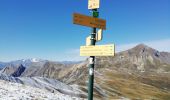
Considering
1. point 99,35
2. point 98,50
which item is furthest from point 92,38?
point 98,50

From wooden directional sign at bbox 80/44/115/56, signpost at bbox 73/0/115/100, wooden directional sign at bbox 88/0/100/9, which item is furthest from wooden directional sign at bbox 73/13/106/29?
wooden directional sign at bbox 80/44/115/56

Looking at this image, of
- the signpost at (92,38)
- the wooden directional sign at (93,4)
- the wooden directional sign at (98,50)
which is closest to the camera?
the wooden directional sign at (98,50)

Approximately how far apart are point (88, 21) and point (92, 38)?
85 centimetres

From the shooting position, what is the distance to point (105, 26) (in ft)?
52.1

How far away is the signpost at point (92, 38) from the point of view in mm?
14938

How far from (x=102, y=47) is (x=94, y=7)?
2129 mm

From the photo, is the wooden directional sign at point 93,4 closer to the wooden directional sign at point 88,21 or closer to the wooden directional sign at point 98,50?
the wooden directional sign at point 88,21

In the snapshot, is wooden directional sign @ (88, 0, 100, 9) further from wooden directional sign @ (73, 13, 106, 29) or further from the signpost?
wooden directional sign @ (73, 13, 106, 29)

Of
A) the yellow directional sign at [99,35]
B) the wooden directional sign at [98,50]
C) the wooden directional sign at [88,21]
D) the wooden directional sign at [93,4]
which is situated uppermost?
the wooden directional sign at [93,4]

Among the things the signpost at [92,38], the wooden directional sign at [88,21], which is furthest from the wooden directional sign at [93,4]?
the wooden directional sign at [88,21]

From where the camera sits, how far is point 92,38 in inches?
611

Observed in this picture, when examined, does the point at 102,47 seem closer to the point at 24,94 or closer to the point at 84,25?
the point at 84,25

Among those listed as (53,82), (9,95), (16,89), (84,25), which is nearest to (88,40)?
(84,25)

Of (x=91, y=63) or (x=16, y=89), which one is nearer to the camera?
(x=91, y=63)
